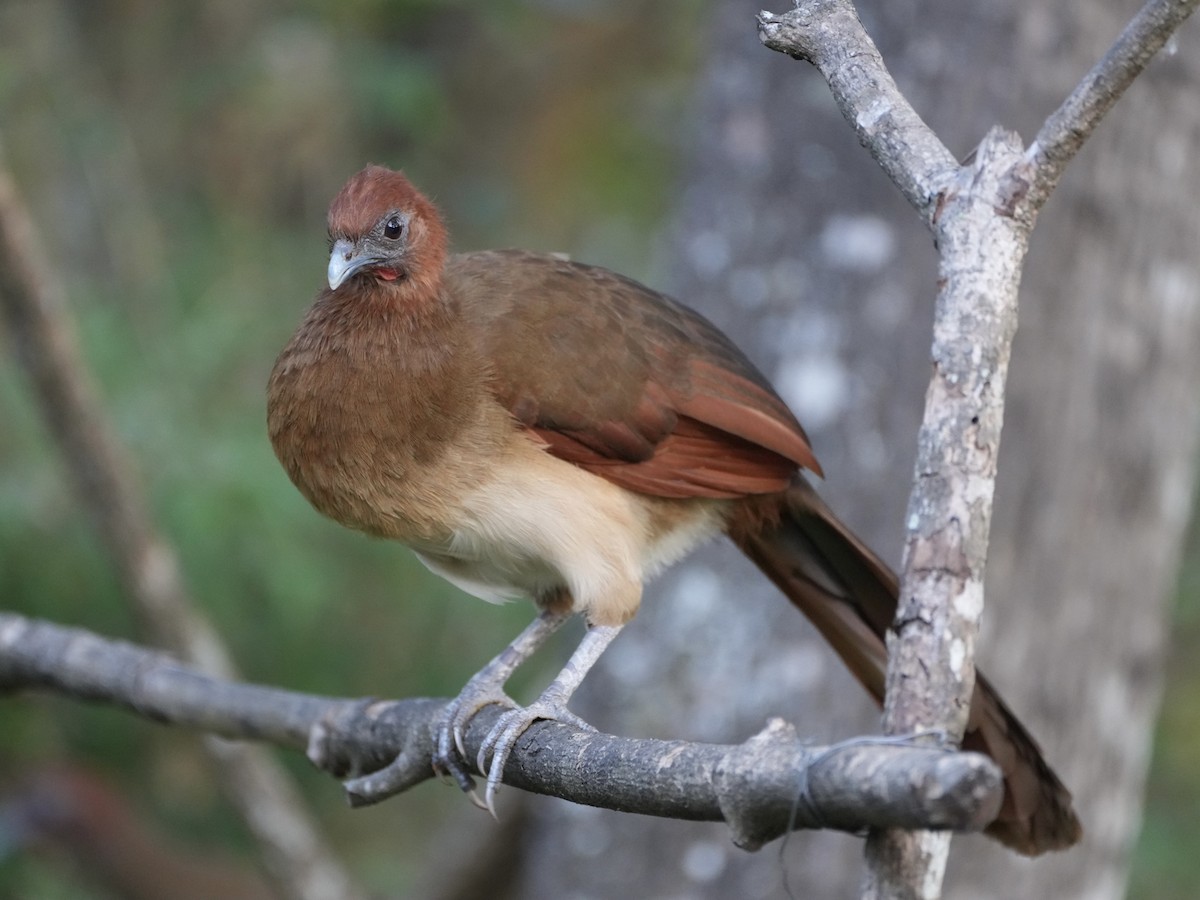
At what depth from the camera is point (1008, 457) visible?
4062 mm

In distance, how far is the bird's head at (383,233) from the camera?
9.39 ft

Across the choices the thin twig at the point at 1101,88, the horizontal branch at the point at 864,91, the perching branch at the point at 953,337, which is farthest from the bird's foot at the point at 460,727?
the thin twig at the point at 1101,88

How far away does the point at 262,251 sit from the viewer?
5.77m

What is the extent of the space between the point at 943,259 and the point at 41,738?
4804 millimetres

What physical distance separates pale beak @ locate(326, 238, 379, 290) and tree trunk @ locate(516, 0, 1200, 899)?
1.60 m

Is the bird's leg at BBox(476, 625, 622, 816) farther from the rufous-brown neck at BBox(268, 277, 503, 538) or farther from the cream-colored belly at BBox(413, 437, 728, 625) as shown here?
the rufous-brown neck at BBox(268, 277, 503, 538)

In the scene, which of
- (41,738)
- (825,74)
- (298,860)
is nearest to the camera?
(825,74)

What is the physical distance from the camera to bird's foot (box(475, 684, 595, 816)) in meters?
2.63

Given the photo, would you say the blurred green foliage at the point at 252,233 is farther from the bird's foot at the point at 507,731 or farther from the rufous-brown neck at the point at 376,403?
the bird's foot at the point at 507,731

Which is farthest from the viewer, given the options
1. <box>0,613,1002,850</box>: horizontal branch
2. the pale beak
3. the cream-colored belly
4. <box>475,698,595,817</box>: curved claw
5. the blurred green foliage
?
the blurred green foliage

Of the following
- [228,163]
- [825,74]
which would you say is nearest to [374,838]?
[228,163]

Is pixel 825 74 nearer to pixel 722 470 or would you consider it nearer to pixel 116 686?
pixel 722 470

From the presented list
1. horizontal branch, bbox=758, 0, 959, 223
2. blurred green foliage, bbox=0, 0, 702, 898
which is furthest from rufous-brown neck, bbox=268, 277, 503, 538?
blurred green foliage, bbox=0, 0, 702, 898

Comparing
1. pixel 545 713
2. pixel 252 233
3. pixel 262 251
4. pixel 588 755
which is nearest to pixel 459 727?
pixel 545 713
